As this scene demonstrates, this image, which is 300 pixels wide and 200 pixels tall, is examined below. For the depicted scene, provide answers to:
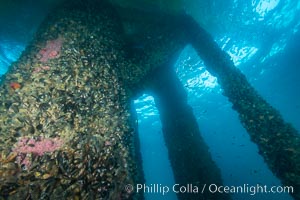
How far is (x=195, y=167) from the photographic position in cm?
1062

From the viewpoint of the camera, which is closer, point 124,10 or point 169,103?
point 124,10

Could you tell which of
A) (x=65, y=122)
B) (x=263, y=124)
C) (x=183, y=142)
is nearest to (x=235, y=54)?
(x=183, y=142)

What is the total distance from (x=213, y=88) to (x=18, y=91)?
24.5m

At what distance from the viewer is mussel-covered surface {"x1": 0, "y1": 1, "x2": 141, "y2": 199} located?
3.82 m

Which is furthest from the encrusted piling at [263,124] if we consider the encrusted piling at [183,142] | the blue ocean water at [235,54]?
the blue ocean water at [235,54]

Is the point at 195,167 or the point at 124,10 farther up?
the point at 124,10

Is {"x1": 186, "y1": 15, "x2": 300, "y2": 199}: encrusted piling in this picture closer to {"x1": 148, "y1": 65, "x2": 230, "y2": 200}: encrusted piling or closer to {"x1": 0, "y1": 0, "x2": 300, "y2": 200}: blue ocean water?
{"x1": 148, "y1": 65, "x2": 230, "y2": 200}: encrusted piling

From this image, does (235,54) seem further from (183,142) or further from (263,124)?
(263,124)

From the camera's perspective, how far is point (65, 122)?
4.58 metres

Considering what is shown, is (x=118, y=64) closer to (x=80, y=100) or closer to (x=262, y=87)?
(x=80, y=100)

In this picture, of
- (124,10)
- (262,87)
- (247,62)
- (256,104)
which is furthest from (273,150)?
(262,87)

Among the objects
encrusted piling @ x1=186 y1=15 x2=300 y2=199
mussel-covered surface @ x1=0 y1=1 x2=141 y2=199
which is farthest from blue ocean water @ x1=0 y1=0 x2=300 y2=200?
mussel-covered surface @ x1=0 y1=1 x2=141 y2=199

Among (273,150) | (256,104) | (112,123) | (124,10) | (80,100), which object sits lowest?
(273,150)

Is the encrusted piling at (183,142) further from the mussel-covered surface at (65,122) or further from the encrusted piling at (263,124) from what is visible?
the mussel-covered surface at (65,122)
